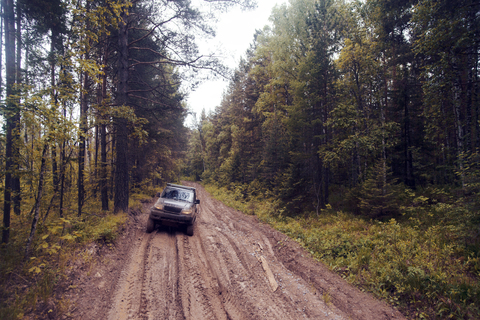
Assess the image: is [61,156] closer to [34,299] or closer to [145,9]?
[34,299]

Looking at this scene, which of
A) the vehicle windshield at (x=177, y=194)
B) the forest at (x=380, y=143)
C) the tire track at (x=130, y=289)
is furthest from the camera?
the vehicle windshield at (x=177, y=194)

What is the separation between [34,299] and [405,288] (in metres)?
7.63

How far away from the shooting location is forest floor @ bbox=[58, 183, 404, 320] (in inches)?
163

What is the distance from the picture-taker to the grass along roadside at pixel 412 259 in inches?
181

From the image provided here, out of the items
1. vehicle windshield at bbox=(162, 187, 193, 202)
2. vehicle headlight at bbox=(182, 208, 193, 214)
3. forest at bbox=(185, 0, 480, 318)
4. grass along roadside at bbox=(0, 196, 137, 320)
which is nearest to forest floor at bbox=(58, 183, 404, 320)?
grass along roadside at bbox=(0, 196, 137, 320)

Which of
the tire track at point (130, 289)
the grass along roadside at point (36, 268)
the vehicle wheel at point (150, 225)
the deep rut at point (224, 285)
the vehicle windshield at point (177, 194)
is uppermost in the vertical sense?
the vehicle windshield at point (177, 194)

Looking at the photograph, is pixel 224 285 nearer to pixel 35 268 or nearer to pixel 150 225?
pixel 35 268

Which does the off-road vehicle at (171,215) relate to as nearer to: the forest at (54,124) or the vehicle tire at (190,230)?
the vehicle tire at (190,230)

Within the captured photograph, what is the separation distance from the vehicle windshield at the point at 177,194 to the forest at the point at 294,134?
175cm

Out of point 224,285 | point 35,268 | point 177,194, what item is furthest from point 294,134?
point 35,268

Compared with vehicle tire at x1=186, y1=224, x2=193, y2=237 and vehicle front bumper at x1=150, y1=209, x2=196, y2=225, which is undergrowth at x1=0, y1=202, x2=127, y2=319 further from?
vehicle tire at x1=186, y1=224, x2=193, y2=237

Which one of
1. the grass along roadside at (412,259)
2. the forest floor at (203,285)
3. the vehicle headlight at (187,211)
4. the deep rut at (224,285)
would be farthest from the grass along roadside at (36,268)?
the grass along roadside at (412,259)

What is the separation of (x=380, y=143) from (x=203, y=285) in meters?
10.8

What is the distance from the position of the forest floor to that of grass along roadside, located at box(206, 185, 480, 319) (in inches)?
21.0
